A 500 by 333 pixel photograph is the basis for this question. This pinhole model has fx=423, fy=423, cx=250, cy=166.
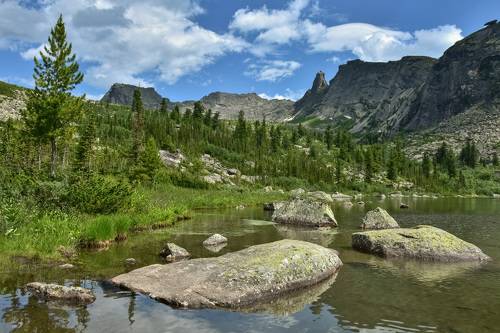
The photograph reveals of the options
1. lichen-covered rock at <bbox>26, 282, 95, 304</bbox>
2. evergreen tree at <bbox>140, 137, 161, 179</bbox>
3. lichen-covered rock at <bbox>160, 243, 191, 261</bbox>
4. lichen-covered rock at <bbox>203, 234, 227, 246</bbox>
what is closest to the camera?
lichen-covered rock at <bbox>26, 282, 95, 304</bbox>

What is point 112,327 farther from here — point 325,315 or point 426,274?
point 426,274

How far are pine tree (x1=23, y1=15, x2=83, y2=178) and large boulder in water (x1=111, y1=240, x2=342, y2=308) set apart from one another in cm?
3798

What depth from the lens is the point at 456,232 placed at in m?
35.1

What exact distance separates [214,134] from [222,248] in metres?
134

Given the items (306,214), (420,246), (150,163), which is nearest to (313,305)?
(420,246)

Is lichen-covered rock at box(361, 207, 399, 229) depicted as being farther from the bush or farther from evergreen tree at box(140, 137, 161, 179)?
evergreen tree at box(140, 137, 161, 179)

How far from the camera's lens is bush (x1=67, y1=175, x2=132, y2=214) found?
2700cm

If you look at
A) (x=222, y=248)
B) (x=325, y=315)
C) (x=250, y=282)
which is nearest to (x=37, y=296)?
(x=250, y=282)

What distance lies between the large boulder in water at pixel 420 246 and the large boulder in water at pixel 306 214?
1263 centimetres

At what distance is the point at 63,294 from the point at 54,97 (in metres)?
41.4

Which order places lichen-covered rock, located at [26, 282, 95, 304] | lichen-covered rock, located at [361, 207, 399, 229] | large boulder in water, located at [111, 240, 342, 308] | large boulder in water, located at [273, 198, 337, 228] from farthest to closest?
large boulder in water, located at [273, 198, 337, 228], lichen-covered rock, located at [361, 207, 399, 229], large boulder in water, located at [111, 240, 342, 308], lichen-covered rock, located at [26, 282, 95, 304]

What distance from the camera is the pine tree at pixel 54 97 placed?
48625 millimetres

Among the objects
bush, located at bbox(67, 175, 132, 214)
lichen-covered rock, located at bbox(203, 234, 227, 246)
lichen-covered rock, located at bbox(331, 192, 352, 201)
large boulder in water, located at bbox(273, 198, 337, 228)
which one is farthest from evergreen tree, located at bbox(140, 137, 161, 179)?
lichen-covered rock, located at bbox(203, 234, 227, 246)

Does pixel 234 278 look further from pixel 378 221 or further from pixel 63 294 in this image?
pixel 378 221
